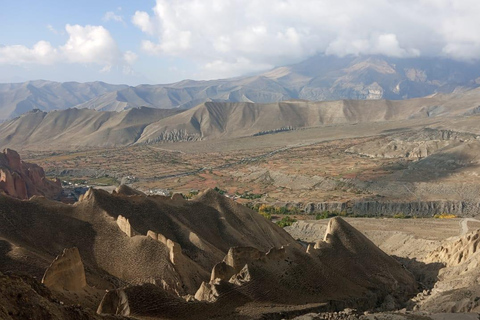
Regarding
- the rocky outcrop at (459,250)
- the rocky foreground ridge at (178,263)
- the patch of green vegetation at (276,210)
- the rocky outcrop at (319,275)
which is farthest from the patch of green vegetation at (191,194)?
the rocky outcrop at (459,250)

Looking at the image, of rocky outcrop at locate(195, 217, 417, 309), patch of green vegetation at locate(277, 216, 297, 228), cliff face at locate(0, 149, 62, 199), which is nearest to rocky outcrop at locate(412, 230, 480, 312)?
rocky outcrop at locate(195, 217, 417, 309)

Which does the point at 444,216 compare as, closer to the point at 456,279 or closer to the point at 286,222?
the point at 286,222

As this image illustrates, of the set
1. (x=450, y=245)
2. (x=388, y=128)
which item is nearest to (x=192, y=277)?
(x=450, y=245)

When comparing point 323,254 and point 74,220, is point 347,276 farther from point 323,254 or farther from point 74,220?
point 74,220

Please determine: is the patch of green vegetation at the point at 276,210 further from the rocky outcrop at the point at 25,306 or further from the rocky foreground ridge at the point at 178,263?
the rocky outcrop at the point at 25,306

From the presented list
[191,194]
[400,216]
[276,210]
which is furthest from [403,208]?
[191,194]
